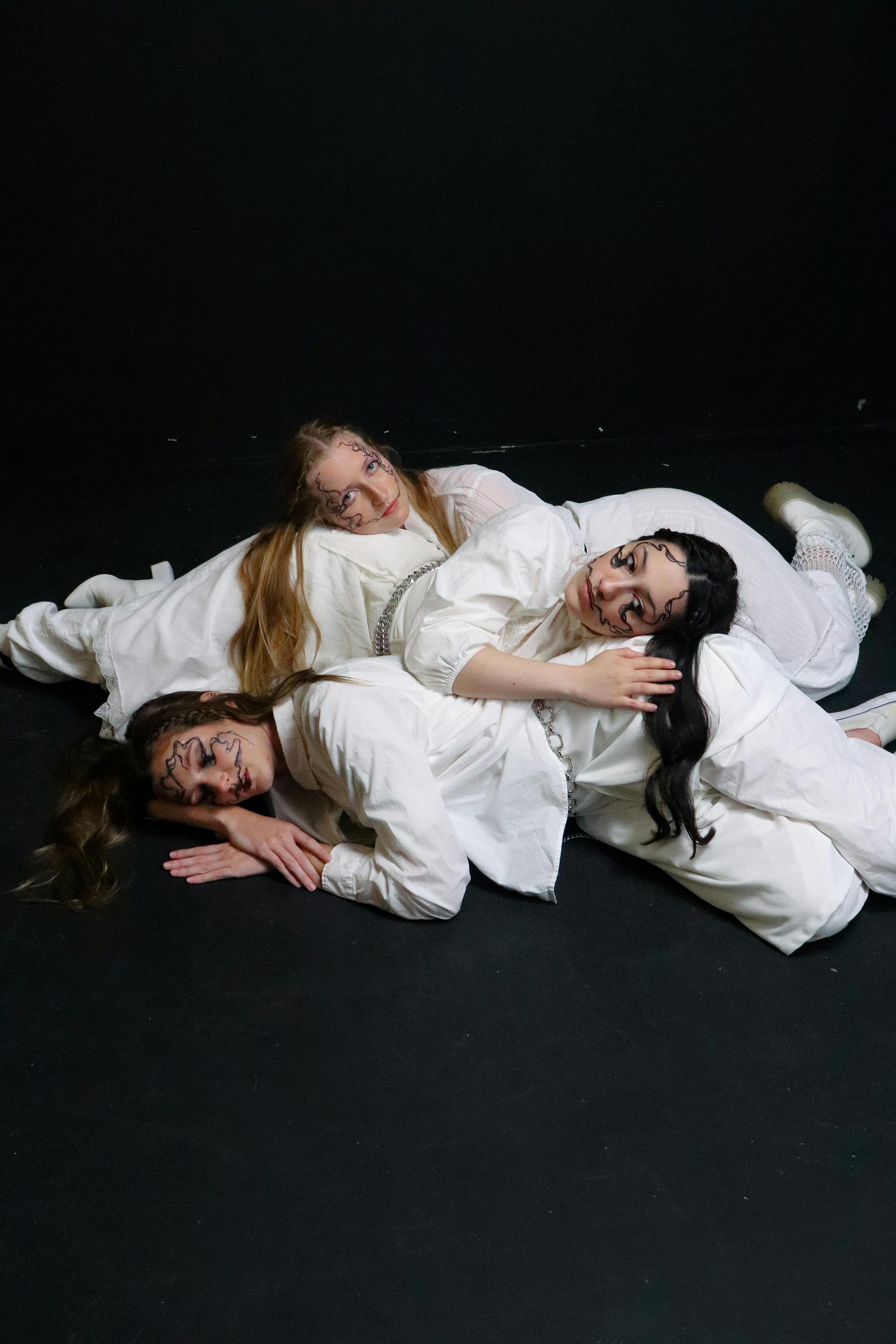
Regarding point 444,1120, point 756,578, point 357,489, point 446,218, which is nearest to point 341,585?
point 357,489

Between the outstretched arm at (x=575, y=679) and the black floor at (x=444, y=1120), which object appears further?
the outstretched arm at (x=575, y=679)

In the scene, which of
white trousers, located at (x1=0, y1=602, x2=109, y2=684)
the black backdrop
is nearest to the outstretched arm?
white trousers, located at (x1=0, y1=602, x2=109, y2=684)

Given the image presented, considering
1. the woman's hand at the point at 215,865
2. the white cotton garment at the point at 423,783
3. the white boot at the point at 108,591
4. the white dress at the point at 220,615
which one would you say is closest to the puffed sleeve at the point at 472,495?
the white dress at the point at 220,615

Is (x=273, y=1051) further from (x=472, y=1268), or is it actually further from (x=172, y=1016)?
(x=472, y=1268)

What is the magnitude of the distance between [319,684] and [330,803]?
0.30m

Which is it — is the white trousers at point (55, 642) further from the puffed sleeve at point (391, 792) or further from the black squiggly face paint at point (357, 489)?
the puffed sleeve at point (391, 792)

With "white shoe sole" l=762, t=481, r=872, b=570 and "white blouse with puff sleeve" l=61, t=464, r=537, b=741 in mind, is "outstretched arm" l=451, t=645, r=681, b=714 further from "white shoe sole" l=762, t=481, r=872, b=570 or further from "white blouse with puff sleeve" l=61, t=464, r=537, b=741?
"white shoe sole" l=762, t=481, r=872, b=570

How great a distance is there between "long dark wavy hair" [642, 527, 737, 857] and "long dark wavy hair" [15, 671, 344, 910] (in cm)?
58

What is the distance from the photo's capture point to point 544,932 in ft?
7.04

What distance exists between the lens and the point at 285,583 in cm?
249

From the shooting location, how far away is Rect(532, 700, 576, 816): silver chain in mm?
2160

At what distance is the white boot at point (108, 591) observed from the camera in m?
2.96

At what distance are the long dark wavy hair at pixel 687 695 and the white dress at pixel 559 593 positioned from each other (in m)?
0.19

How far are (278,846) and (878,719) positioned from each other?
1.23m
